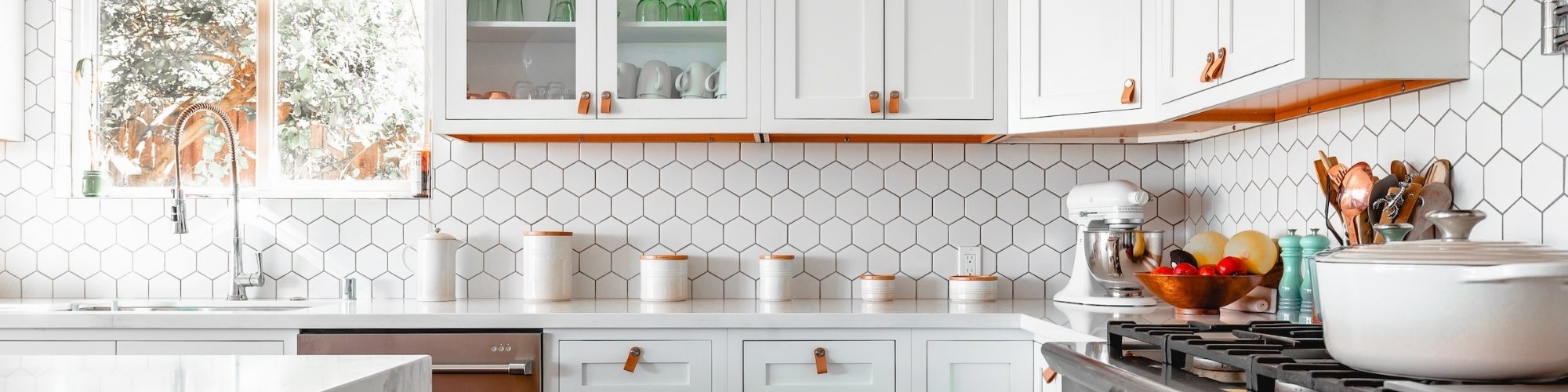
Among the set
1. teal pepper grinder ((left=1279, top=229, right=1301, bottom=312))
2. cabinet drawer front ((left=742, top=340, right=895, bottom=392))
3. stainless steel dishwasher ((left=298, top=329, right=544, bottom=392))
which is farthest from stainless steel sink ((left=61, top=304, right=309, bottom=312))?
teal pepper grinder ((left=1279, top=229, right=1301, bottom=312))

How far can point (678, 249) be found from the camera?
9.25ft

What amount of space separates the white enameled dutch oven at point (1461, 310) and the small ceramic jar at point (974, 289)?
1.61 m

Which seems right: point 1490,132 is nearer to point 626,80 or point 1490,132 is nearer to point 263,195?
point 626,80

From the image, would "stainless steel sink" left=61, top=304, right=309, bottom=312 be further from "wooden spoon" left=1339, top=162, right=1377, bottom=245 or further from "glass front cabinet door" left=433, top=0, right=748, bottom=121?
"wooden spoon" left=1339, top=162, right=1377, bottom=245

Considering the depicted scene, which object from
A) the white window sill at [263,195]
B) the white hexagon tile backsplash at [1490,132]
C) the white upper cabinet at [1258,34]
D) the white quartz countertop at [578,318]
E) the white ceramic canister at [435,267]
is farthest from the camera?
the white window sill at [263,195]

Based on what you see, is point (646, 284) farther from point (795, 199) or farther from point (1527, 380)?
point (1527, 380)

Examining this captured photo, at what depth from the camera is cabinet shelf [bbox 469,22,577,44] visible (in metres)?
2.49

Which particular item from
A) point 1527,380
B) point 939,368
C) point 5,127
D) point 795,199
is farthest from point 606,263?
point 1527,380

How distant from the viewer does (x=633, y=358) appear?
2.22 m

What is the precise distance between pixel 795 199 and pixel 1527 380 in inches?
77.4

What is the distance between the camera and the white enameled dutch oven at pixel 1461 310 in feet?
3.07

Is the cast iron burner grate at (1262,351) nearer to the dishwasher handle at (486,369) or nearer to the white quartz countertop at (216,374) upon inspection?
the white quartz countertop at (216,374)

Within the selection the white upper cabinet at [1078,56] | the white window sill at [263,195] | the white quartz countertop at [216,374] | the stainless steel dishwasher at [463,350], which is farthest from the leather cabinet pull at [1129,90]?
the white window sill at [263,195]

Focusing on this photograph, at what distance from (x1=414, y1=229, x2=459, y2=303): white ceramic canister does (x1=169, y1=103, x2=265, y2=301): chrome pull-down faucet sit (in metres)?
0.49
